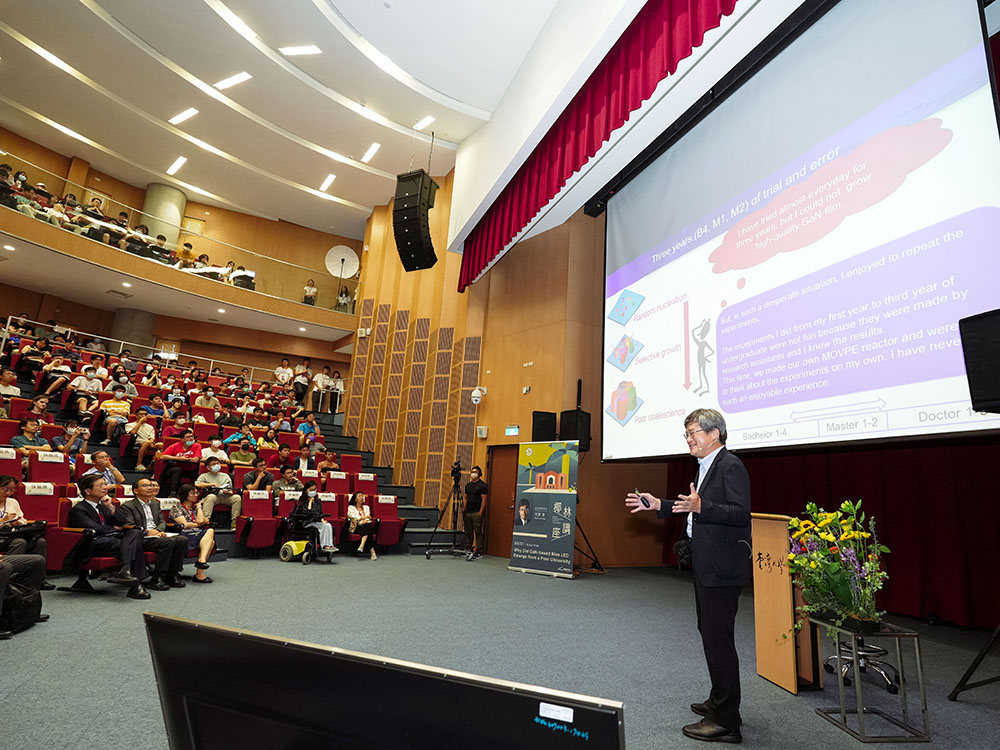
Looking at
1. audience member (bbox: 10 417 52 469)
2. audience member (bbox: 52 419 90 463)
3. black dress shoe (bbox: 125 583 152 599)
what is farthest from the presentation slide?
audience member (bbox: 52 419 90 463)

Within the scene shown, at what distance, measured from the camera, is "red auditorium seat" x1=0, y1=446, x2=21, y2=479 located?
15.5 feet

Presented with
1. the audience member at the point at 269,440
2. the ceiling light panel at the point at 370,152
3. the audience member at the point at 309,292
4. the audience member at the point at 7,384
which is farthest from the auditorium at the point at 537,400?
the audience member at the point at 309,292

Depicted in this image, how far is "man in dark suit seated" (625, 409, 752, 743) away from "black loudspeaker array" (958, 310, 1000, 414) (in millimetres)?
917

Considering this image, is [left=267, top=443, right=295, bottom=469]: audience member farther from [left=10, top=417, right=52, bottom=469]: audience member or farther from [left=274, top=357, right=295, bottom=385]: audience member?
[left=274, top=357, right=295, bottom=385]: audience member

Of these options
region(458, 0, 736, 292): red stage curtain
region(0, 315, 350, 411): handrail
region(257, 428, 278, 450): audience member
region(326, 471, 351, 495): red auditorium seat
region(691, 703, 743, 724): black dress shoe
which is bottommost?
region(691, 703, 743, 724): black dress shoe

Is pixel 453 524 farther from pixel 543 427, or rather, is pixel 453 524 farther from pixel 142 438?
pixel 142 438

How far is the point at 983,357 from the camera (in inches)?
83.8

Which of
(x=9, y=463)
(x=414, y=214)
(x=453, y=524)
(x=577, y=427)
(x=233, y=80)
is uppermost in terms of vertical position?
(x=233, y=80)

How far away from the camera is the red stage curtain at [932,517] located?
15.4ft

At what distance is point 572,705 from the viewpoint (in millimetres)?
447

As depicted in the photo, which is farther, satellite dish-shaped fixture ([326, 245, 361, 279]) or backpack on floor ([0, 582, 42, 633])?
satellite dish-shaped fixture ([326, 245, 361, 279])

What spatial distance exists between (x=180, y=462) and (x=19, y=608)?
12.8 ft

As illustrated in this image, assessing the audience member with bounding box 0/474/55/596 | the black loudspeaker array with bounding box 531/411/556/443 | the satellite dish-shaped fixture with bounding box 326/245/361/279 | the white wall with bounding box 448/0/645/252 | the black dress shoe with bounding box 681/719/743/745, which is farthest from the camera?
the satellite dish-shaped fixture with bounding box 326/245/361/279

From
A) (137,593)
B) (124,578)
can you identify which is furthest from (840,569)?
(124,578)
